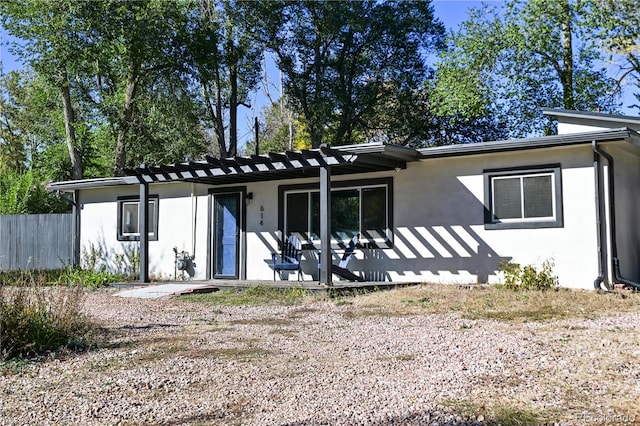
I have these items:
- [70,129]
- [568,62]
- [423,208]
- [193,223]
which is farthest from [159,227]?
[568,62]

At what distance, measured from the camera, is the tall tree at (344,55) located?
24.3 m

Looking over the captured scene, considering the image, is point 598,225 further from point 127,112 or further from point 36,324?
point 127,112

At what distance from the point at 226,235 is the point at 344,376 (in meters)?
10.2

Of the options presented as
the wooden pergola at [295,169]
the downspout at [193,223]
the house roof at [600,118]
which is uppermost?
the house roof at [600,118]

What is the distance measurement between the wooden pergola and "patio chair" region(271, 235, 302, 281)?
4.73 feet

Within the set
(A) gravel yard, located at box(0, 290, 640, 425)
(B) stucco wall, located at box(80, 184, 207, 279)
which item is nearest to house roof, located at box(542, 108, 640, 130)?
(A) gravel yard, located at box(0, 290, 640, 425)

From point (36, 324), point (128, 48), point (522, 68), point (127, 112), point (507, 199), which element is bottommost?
point (36, 324)

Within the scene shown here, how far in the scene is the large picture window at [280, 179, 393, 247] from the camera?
1288 cm

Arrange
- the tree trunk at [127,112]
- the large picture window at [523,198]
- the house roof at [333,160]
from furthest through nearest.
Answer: the tree trunk at [127,112] < the large picture window at [523,198] < the house roof at [333,160]

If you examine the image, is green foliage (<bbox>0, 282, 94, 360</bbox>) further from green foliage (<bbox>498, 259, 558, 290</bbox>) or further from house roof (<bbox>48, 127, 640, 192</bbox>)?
green foliage (<bbox>498, 259, 558, 290</bbox>)

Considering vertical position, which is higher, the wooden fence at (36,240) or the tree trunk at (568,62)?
the tree trunk at (568,62)

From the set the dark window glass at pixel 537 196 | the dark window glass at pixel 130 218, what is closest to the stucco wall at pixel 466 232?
the dark window glass at pixel 537 196

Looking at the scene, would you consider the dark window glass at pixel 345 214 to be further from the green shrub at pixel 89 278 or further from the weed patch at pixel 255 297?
the green shrub at pixel 89 278

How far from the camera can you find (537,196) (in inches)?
439
